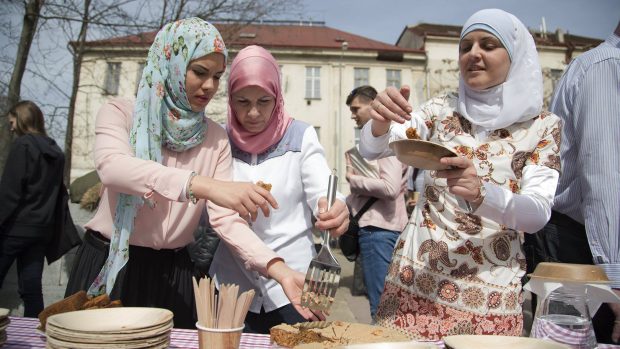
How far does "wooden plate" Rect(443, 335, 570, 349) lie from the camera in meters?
1.02

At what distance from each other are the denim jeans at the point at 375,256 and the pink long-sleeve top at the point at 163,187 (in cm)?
197

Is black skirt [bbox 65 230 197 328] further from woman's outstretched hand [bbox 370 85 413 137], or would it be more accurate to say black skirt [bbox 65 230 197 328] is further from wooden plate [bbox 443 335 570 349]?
wooden plate [bbox 443 335 570 349]

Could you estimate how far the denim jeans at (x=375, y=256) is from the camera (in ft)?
11.6

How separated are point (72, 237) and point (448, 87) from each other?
2466 centimetres

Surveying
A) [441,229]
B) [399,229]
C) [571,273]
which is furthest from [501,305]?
[399,229]

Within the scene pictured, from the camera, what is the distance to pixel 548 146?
5.24 feet

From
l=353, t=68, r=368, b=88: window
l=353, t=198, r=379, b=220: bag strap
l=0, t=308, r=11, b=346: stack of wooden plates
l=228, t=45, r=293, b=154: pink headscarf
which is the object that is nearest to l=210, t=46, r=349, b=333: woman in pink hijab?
l=228, t=45, r=293, b=154: pink headscarf

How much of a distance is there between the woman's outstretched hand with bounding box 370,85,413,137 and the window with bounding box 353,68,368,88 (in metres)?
24.9

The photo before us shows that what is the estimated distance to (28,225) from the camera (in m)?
3.89

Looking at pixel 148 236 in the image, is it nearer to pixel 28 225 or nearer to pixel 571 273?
pixel 571 273

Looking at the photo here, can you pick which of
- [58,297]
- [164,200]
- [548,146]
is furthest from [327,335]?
[58,297]

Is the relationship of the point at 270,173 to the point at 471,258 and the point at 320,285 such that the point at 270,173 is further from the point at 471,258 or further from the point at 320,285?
the point at 471,258

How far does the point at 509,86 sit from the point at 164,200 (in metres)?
1.32

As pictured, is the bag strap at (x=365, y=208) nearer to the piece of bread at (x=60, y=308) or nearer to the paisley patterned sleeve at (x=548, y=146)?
the paisley patterned sleeve at (x=548, y=146)
